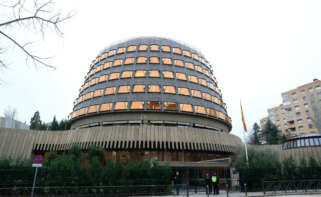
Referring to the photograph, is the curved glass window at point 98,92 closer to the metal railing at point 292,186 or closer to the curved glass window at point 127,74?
the curved glass window at point 127,74

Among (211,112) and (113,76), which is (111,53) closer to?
(113,76)

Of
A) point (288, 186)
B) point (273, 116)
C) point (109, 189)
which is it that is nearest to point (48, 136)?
point (109, 189)

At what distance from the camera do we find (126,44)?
4928 centimetres

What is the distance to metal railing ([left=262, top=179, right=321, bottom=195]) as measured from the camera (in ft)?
69.6

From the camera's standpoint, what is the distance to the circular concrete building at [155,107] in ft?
107

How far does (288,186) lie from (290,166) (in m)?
2.04

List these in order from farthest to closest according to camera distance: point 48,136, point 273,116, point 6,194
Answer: point 273,116
point 48,136
point 6,194

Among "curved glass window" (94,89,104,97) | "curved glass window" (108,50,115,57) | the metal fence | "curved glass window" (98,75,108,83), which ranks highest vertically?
"curved glass window" (108,50,115,57)

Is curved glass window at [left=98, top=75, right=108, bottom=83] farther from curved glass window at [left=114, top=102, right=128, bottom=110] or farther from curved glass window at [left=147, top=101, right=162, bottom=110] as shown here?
curved glass window at [left=147, top=101, right=162, bottom=110]

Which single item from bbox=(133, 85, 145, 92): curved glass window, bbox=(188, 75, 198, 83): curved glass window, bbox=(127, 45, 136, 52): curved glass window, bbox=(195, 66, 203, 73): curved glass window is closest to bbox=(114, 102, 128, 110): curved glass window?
bbox=(133, 85, 145, 92): curved glass window

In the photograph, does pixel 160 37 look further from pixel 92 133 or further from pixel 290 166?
pixel 290 166

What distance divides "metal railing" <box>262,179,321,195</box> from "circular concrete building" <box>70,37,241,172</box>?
31.7 feet

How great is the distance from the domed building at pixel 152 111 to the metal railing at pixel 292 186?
31.7 feet

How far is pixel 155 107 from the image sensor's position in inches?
1489
